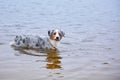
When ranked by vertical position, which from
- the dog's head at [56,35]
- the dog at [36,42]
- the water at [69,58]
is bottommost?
the water at [69,58]

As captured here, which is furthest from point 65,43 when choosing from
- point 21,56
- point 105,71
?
point 105,71

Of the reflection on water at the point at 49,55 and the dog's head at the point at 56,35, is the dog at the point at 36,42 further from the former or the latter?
the reflection on water at the point at 49,55

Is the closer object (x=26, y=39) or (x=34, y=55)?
(x=34, y=55)

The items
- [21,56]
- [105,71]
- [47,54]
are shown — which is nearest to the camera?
[105,71]

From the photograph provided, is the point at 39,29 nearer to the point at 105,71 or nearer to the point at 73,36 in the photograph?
the point at 73,36

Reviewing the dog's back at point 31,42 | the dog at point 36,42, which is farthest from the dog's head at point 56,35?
the dog's back at point 31,42

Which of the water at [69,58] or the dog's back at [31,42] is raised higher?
the dog's back at [31,42]

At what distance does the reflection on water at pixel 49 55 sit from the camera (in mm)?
7550

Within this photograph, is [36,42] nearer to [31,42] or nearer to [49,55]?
[31,42]

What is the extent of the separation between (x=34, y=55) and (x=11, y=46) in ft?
5.00

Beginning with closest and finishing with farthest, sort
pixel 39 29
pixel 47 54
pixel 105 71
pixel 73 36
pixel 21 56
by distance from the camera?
1. pixel 105 71
2. pixel 21 56
3. pixel 47 54
4. pixel 73 36
5. pixel 39 29

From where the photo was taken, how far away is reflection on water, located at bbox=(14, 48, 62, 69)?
7550 millimetres

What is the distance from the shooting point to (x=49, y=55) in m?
9.00

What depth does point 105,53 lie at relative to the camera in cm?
890
